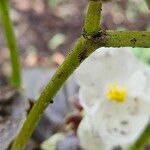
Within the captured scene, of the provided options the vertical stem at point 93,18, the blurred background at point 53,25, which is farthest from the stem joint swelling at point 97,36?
the blurred background at point 53,25

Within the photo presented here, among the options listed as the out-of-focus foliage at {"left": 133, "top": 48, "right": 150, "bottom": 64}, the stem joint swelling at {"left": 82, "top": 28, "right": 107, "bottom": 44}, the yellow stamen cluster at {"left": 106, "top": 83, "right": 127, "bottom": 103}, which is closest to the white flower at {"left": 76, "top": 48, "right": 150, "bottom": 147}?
the yellow stamen cluster at {"left": 106, "top": 83, "right": 127, "bottom": 103}

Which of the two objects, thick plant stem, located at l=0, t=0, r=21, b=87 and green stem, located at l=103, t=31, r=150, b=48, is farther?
thick plant stem, located at l=0, t=0, r=21, b=87

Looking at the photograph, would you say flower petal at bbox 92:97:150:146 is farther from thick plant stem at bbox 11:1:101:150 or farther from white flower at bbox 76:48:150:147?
thick plant stem at bbox 11:1:101:150

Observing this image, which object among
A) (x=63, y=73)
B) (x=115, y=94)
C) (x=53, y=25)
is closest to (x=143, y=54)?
(x=53, y=25)

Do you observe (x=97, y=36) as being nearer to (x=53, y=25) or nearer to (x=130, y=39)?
(x=130, y=39)

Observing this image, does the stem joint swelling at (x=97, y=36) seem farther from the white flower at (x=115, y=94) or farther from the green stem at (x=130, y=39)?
the white flower at (x=115, y=94)

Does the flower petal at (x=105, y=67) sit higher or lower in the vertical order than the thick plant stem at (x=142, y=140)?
higher

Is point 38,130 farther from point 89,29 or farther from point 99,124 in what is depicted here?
point 89,29

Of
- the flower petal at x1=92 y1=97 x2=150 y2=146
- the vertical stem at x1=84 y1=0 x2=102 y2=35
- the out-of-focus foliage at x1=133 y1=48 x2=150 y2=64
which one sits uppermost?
the vertical stem at x1=84 y1=0 x2=102 y2=35

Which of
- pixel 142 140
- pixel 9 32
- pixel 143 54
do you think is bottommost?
pixel 143 54
